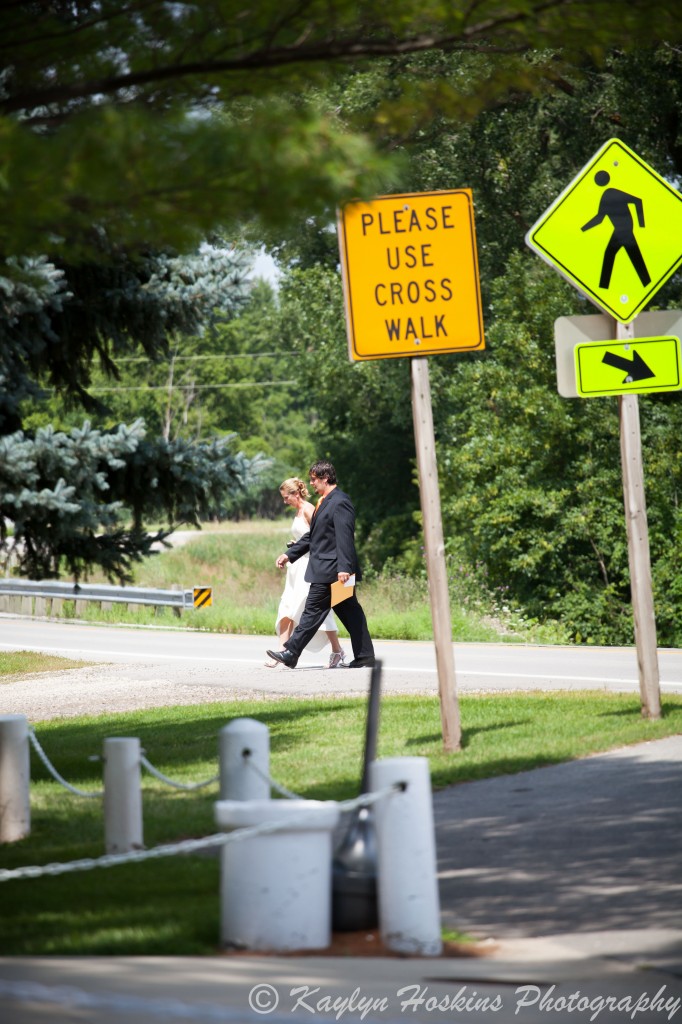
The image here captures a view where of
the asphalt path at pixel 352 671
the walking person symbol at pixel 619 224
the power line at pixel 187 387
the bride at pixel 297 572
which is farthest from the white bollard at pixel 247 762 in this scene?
the power line at pixel 187 387

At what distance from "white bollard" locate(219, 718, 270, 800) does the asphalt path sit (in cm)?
729

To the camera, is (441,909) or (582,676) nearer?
(441,909)

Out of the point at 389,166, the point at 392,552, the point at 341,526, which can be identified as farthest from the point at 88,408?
the point at 392,552

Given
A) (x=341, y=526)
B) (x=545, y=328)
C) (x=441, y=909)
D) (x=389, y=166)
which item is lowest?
(x=441, y=909)

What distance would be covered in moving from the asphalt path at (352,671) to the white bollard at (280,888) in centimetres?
840

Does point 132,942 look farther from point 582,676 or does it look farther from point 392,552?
point 392,552

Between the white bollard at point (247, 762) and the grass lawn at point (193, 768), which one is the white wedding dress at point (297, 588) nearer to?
the grass lawn at point (193, 768)

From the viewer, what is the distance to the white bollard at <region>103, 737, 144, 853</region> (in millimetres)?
7270

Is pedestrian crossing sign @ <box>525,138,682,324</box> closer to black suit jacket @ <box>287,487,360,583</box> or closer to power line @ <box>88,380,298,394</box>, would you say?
black suit jacket @ <box>287,487,360,583</box>

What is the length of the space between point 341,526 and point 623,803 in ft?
24.2

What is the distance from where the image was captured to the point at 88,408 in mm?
13000

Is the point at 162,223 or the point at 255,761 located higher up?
the point at 162,223

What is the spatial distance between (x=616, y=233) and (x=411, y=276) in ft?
5.94

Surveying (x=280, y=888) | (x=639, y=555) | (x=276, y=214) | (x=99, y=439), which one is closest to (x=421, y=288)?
(x=639, y=555)
